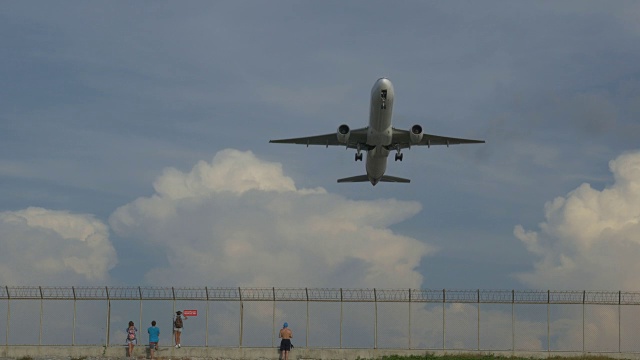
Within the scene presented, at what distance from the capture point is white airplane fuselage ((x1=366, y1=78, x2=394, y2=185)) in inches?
1855

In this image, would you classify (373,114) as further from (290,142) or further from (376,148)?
(290,142)

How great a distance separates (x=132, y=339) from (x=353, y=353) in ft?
33.5

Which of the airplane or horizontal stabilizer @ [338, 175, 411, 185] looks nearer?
the airplane

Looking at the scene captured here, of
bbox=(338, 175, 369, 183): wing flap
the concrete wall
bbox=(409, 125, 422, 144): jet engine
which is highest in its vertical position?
bbox=(409, 125, 422, 144): jet engine

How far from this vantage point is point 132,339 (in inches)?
1556

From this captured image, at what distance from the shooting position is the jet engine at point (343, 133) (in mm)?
52312

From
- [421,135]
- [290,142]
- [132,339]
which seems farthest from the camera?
[290,142]

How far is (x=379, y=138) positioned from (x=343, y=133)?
217 centimetres

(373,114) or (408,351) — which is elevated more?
(373,114)

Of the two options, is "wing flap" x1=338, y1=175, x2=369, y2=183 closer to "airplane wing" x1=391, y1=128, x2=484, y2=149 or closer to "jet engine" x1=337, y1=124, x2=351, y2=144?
"airplane wing" x1=391, y1=128, x2=484, y2=149

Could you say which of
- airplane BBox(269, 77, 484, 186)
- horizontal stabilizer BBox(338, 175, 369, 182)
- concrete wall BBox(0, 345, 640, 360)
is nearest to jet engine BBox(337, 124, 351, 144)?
airplane BBox(269, 77, 484, 186)

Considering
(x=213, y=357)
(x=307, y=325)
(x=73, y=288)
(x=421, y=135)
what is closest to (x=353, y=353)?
(x=307, y=325)

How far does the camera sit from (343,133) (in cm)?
5234

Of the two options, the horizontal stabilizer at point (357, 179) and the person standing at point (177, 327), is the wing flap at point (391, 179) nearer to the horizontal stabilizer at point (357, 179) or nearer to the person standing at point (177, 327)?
the horizontal stabilizer at point (357, 179)
